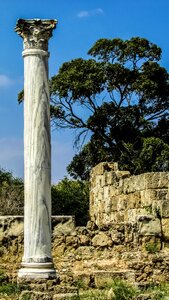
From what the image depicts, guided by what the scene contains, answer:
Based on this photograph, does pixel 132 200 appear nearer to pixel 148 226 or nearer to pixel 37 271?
pixel 148 226

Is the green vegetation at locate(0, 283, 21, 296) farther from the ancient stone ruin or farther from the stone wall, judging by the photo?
the stone wall

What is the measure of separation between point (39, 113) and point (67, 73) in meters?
27.3

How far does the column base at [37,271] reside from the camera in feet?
37.0

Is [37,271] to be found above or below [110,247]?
below

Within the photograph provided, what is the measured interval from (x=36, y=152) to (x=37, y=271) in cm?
172

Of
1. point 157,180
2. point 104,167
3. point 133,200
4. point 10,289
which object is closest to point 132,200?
point 133,200

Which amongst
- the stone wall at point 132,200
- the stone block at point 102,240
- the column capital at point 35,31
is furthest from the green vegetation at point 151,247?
the column capital at point 35,31

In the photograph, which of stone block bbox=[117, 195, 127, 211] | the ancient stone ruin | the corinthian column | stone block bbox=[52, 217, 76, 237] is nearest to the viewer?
the corinthian column

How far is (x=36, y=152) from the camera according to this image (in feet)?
38.3

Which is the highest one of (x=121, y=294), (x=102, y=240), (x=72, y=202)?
(x=72, y=202)

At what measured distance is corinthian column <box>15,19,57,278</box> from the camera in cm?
1150

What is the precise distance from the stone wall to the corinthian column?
3.27 meters

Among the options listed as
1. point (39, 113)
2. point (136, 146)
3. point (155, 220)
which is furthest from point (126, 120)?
point (39, 113)

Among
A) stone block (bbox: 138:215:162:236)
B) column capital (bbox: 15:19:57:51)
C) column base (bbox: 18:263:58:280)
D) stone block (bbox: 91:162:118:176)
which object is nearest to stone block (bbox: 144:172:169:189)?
stone block (bbox: 138:215:162:236)
